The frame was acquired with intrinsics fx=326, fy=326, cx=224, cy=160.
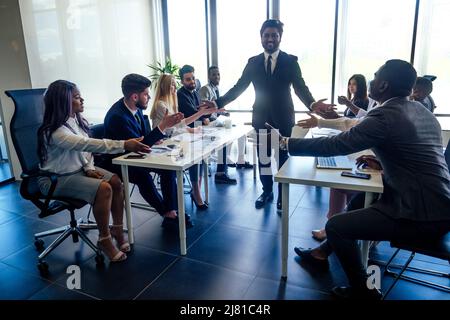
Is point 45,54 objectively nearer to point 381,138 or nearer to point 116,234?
point 116,234

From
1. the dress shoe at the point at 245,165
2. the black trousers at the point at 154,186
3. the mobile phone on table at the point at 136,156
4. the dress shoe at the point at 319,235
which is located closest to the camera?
the mobile phone on table at the point at 136,156

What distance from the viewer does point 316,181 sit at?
5.98ft

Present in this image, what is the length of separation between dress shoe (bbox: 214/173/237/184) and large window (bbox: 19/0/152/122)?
6.39 ft

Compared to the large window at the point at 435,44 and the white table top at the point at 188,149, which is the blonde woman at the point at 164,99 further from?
the large window at the point at 435,44

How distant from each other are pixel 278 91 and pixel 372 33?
8.75 ft

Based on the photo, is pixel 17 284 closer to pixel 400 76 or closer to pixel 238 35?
pixel 400 76

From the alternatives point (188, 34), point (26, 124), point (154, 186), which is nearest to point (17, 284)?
point (26, 124)

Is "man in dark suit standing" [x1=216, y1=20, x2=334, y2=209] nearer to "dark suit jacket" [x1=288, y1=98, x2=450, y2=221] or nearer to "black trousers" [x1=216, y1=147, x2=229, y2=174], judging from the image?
"black trousers" [x1=216, y1=147, x2=229, y2=174]

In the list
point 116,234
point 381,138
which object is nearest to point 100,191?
point 116,234

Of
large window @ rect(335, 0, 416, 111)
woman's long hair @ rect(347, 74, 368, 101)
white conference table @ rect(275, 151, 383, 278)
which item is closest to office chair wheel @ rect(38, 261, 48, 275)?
white conference table @ rect(275, 151, 383, 278)

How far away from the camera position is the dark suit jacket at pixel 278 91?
306 cm

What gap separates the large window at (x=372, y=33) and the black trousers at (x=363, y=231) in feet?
12.2

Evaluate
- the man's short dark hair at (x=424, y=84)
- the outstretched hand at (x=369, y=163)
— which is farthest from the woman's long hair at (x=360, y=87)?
the outstretched hand at (x=369, y=163)
